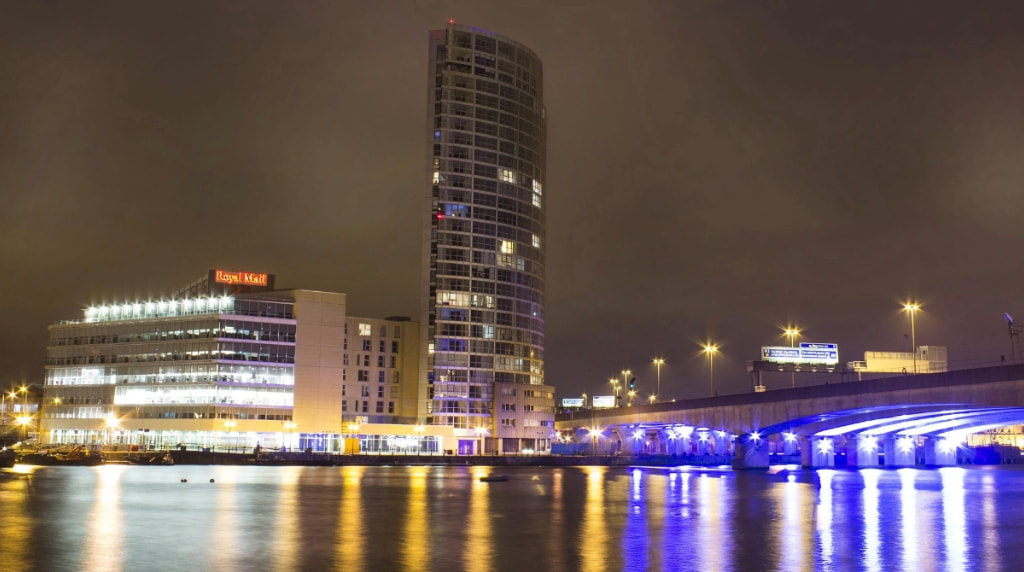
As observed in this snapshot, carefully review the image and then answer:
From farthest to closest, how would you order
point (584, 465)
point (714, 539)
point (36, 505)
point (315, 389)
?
1. point (315, 389)
2. point (584, 465)
3. point (36, 505)
4. point (714, 539)

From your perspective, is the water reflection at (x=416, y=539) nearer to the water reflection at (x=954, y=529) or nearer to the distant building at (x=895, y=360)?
the water reflection at (x=954, y=529)

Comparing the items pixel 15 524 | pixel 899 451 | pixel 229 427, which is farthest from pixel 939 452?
pixel 15 524

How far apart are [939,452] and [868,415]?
48554 millimetres

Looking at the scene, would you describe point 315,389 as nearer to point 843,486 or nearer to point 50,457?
point 50,457

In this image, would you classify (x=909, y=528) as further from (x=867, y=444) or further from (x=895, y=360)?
(x=895, y=360)

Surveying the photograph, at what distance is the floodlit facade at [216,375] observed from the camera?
574ft

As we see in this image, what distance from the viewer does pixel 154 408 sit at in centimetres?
17962

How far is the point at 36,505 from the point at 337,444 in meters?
132

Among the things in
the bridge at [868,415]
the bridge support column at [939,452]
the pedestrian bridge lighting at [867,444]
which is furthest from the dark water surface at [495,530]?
the bridge support column at [939,452]

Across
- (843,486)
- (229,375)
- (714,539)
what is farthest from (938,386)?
(229,375)

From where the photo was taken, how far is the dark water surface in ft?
106

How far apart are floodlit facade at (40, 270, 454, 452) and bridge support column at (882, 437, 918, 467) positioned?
92.1 metres

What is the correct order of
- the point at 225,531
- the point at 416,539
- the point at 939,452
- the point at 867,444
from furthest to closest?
the point at 939,452
the point at 867,444
the point at 225,531
the point at 416,539

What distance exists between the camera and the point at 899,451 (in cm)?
15562
